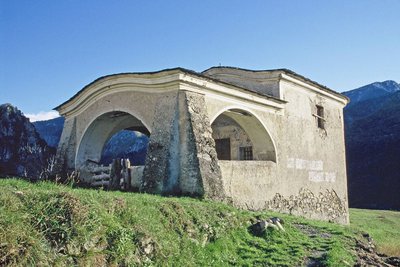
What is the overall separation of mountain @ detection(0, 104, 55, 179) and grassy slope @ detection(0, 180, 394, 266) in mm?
22961

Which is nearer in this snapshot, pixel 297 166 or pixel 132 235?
pixel 132 235

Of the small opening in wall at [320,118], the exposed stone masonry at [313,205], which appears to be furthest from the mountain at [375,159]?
the small opening in wall at [320,118]

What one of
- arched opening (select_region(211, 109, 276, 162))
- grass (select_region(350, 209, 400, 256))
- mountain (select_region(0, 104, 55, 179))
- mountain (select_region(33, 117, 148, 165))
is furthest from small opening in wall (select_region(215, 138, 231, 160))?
mountain (select_region(33, 117, 148, 165))

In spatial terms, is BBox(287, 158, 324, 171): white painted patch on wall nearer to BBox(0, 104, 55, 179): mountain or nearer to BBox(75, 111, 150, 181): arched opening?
BBox(75, 111, 150, 181): arched opening

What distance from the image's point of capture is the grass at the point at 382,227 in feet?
42.7

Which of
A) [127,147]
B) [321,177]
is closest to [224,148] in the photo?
[321,177]

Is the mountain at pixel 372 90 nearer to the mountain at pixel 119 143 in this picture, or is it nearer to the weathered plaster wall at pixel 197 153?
the mountain at pixel 119 143

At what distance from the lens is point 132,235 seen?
5598 mm

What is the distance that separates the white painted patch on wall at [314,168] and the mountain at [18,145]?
19336 mm

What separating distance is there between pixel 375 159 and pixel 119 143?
29071mm

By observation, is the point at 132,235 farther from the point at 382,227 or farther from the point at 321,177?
the point at 382,227

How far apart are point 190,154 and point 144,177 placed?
55.6 inches

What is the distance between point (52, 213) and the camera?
190 inches

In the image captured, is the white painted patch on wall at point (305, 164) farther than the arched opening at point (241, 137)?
Yes
